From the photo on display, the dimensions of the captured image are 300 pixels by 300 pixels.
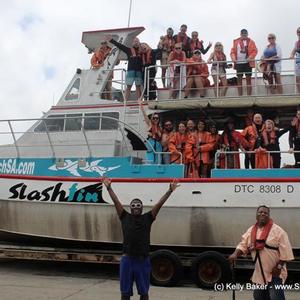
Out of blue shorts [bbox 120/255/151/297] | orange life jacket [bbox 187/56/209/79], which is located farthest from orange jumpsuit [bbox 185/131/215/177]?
blue shorts [bbox 120/255/151/297]

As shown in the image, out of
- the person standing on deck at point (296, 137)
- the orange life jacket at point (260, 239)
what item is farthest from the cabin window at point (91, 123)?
the orange life jacket at point (260, 239)

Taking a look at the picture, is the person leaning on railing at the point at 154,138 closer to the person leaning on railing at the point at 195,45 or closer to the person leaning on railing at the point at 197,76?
the person leaning on railing at the point at 197,76

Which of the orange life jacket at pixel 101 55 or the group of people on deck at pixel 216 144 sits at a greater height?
the orange life jacket at pixel 101 55

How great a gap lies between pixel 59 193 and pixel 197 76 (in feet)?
11.5

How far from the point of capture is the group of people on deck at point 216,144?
863 cm

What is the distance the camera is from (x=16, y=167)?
9.98 meters

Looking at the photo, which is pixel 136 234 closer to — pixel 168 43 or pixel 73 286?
pixel 73 286

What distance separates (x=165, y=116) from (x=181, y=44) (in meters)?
1.80

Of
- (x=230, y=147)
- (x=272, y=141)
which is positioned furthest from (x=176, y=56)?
(x=272, y=141)

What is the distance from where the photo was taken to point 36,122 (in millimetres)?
10742

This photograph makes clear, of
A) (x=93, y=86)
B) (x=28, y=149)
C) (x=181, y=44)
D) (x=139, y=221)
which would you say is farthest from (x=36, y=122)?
(x=139, y=221)

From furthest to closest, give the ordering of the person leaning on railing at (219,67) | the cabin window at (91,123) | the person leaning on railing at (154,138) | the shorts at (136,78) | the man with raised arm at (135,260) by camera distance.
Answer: the shorts at (136,78) → the cabin window at (91,123) → the person leaning on railing at (219,67) → the person leaning on railing at (154,138) → the man with raised arm at (135,260)

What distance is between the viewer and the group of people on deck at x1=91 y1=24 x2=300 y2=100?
9.53 m

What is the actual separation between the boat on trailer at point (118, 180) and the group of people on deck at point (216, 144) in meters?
0.25
